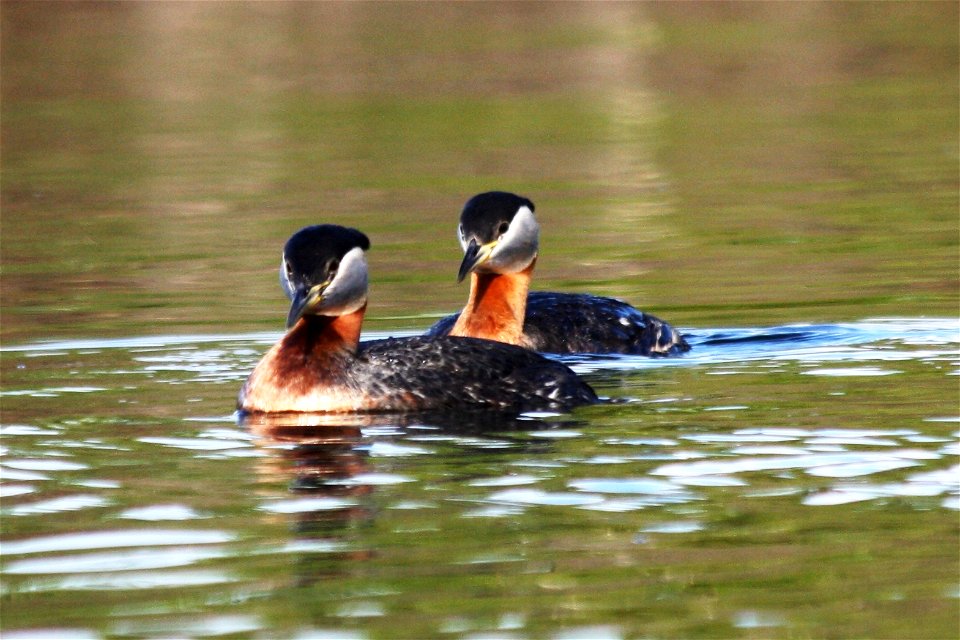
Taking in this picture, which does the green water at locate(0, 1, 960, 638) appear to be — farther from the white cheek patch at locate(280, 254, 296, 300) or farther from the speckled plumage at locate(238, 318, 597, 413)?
the white cheek patch at locate(280, 254, 296, 300)

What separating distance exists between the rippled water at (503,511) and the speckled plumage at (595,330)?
1305 millimetres

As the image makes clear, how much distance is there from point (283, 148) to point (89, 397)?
17.3 m

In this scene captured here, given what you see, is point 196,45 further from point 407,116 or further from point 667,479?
point 667,479

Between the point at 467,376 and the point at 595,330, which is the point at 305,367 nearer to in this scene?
the point at 467,376

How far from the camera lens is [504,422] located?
34.4 ft

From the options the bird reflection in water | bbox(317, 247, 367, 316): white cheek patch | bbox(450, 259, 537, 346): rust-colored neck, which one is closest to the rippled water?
the bird reflection in water

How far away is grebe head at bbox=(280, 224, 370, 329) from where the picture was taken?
10836 millimetres

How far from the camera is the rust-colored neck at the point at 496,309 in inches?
520

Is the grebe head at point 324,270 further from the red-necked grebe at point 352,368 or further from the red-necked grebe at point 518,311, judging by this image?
the red-necked grebe at point 518,311

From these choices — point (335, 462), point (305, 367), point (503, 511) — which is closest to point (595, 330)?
point (305, 367)

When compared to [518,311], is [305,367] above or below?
above

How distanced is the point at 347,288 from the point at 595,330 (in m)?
2.91

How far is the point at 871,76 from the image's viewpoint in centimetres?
3578

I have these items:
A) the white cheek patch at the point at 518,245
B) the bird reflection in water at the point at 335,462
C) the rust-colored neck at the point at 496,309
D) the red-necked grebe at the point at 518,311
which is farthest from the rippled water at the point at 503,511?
the white cheek patch at the point at 518,245
